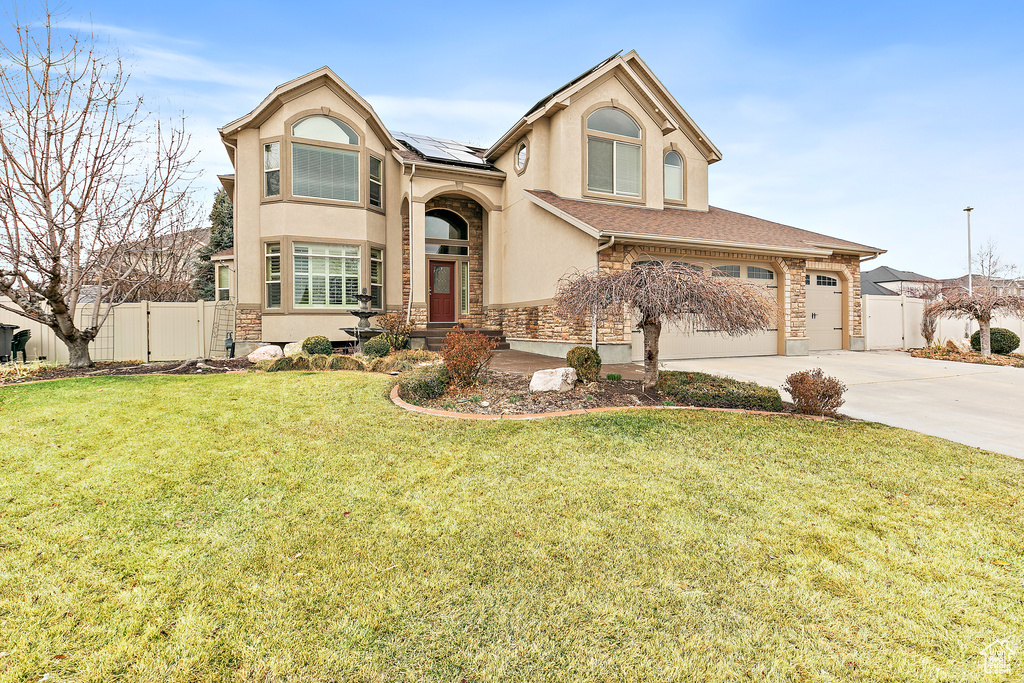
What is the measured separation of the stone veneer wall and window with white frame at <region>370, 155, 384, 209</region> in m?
4.57

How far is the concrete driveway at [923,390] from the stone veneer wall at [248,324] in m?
10.9

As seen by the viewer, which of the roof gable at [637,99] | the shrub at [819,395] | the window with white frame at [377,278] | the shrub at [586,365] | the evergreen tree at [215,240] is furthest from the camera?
the evergreen tree at [215,240]

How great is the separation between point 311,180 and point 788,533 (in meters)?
13.6

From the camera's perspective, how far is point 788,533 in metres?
2.94

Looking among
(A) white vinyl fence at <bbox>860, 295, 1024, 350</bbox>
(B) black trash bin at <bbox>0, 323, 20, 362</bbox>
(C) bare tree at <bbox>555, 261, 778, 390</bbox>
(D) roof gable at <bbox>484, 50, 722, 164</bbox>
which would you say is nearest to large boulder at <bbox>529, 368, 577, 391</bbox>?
(C) bare tree at <bbox>555, 261, 778, 390</bbox>

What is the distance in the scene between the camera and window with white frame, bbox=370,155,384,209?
13705 mm

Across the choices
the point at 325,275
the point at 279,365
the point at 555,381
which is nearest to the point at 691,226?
the point at 555,381

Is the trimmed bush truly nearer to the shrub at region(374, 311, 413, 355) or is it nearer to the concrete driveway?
the shrub at region(374, 311, 413, 355)

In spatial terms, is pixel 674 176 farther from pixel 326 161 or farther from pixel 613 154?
pixel 326 161

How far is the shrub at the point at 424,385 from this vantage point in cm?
648

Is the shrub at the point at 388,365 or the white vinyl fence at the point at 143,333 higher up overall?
the white vinyl fence at the point at 143,333

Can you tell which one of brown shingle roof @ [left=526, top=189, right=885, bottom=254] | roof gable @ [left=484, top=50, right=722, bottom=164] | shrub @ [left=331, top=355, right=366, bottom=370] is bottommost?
shrub @ [left=331, top=355, right=366, bottom=370]

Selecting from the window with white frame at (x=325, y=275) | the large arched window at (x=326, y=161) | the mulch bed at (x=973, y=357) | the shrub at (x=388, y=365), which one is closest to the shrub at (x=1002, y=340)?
the mulch bed at (x=973, y=357)

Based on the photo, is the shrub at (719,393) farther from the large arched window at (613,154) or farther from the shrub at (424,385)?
the large arched window at (613,154)
